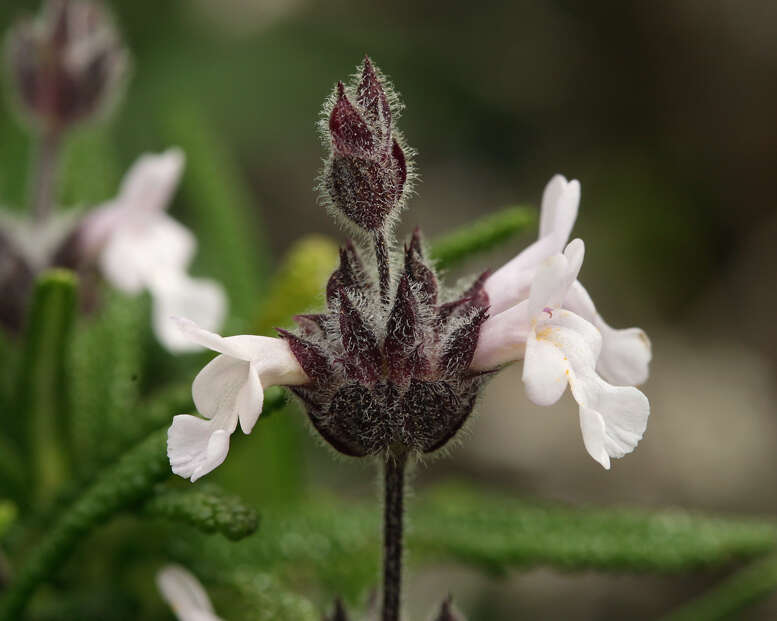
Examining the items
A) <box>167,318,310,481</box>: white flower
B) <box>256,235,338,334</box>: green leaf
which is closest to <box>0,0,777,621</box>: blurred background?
<box>256,235,338,334</box>: green leaf

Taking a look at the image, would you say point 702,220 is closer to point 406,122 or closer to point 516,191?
point 516,191

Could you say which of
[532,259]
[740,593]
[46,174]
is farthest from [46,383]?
[740,593]

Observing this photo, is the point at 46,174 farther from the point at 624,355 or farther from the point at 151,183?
the point at 624,355

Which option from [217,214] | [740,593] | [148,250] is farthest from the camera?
[217,214]

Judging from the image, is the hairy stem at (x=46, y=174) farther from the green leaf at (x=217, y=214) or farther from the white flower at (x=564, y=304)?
the white flower at (x=564, y=304)

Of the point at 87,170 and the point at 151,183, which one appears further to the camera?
the point at 87,170

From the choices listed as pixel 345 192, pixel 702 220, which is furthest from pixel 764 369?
pixel 345 192

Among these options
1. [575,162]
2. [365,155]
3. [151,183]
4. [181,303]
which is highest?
[575,162]
